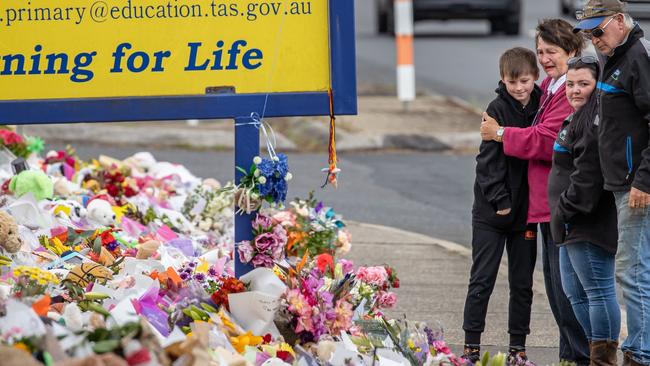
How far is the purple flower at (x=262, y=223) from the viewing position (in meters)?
5.16

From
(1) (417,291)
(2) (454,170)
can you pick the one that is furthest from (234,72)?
(2) (454,170)

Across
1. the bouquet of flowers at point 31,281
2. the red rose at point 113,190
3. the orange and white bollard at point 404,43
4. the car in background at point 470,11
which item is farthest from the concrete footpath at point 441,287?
the car in background at point 470,11

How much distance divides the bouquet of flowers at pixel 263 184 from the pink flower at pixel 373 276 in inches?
29.4

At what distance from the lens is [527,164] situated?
5.85 m

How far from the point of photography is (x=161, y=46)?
204 inches

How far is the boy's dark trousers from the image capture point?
5.82 m

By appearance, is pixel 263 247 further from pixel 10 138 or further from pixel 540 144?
pixel 10 138

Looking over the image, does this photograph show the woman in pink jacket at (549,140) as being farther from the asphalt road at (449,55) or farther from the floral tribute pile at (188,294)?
the asphalt road at (449,55)

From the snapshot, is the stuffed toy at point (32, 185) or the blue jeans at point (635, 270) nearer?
the blue jeans at point (635, 270)

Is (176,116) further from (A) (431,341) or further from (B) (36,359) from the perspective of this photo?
(B) (36,359)

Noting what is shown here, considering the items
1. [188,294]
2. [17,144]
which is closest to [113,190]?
[17,144]

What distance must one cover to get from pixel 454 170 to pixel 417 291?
4486 millimetres

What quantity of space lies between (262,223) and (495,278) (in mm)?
1289

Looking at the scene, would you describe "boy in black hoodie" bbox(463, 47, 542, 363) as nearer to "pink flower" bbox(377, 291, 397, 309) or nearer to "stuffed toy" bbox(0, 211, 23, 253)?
"pink flower" bbox(377, 291, 397, 309)
